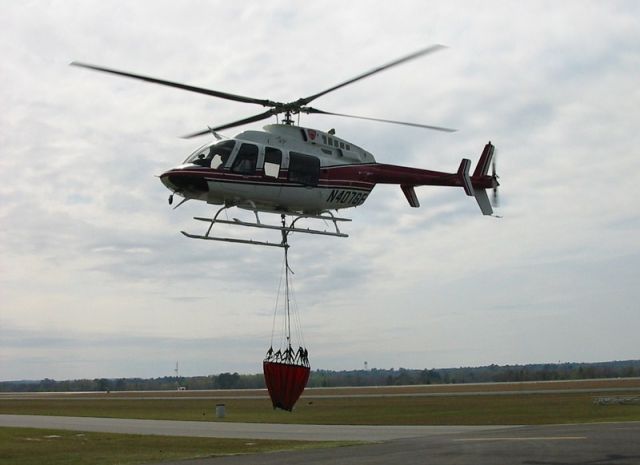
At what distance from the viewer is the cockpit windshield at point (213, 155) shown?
2930 cm

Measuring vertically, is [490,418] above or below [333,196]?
below

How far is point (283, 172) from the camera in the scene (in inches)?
1223

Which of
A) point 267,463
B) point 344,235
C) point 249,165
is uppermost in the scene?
point 249,165

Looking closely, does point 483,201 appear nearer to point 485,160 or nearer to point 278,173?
point 485,160

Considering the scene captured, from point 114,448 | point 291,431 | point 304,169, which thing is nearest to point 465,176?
point 304,169

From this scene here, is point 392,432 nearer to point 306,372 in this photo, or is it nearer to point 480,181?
point 306,372

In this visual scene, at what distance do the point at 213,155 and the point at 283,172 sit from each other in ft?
10.3

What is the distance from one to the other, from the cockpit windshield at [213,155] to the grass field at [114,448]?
428 inches

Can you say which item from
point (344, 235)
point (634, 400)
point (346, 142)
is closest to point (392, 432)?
point (344, 235)

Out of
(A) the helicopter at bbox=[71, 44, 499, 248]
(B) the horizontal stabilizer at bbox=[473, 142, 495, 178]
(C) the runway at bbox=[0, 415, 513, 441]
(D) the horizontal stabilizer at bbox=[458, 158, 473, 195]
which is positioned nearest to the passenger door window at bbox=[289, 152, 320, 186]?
(A) the helicopter at bbox=[71, 44, 499, 248]

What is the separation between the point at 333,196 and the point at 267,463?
13965mm

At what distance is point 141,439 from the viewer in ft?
127

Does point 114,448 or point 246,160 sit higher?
point 246,160

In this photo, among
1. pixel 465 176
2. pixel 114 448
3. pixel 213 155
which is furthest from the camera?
pixel 465 176
